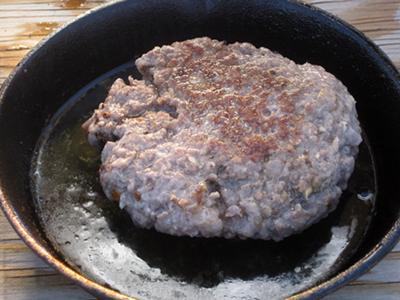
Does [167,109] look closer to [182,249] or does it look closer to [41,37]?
[182,249]

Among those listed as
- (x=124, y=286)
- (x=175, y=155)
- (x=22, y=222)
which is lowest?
(x=124, y=286)

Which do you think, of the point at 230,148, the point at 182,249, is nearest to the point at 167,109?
the point at 230,148

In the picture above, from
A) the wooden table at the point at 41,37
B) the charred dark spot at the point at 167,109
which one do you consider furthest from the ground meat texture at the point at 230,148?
the wooden table at the point at 41,37

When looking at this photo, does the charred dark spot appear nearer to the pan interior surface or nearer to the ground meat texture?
the ground meat texture

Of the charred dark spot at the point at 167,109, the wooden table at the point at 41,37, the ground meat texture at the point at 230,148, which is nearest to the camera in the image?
the ground meat texture at the point at 230,148

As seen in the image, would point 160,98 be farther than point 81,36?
No

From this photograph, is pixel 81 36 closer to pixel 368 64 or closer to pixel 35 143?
pixel 35 143

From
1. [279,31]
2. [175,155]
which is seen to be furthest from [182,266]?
[279,31]

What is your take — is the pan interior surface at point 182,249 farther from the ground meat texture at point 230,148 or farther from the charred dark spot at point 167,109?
the charred dark spot at point 167,109
